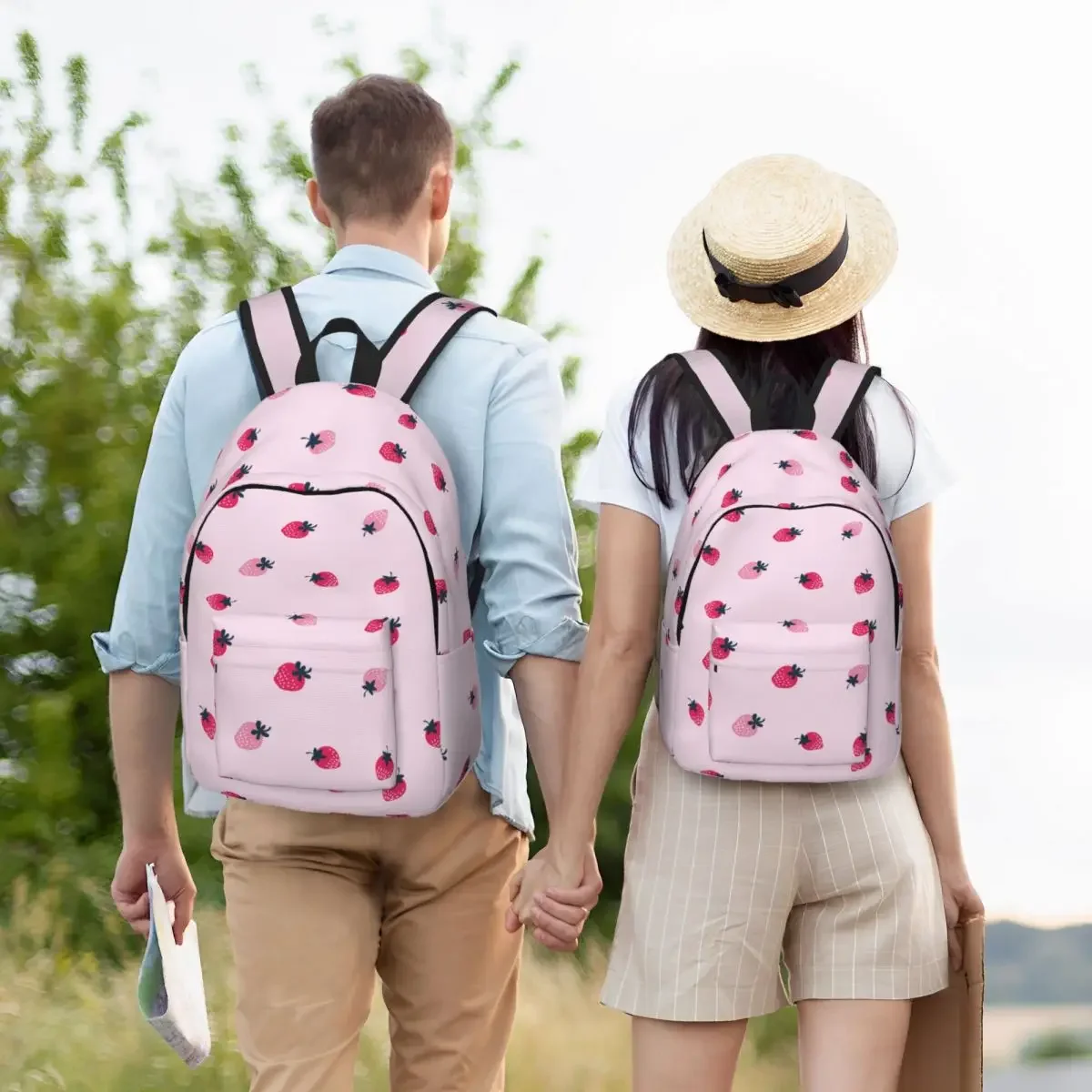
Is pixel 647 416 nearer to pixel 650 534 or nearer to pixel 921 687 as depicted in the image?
pixel 650 534

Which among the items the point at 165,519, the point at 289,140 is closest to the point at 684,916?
the point at 165,519

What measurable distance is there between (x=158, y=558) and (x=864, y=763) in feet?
3.04

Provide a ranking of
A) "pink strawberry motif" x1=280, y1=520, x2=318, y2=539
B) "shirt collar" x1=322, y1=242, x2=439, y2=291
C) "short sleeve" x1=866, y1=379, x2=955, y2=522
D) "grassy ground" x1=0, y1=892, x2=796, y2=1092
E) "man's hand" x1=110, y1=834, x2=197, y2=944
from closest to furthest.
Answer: "pink strawberry motif" x1=280, y1=520, x2=318, y2=539 < "short sleeve" x1=866, y1=379, x2=955, y2=522 < "shirt collar" x1=322, y1=242, x2=439, y2=291 < "man's hand" x1=110, y1=834, x2=197, y2=944 < "grassy ground" x1=0, y1=892, x2=796, y2=1092

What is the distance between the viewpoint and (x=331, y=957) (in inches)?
69.7

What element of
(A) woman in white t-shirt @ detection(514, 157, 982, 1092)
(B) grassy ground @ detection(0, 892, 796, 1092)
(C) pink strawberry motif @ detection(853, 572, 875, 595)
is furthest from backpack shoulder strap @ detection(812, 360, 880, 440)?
(B) grassy ground @ detection(0, 892, 796, 1092)

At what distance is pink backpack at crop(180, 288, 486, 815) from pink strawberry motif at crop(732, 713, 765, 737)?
0.33m

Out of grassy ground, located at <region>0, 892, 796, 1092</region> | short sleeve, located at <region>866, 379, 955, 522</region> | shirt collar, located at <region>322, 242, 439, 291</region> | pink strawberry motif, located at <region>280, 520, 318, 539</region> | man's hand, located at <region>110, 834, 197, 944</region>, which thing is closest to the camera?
pink strawberry motif, located at <region>280, 520, 318, 539</region>

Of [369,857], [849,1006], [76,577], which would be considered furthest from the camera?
[76,577]

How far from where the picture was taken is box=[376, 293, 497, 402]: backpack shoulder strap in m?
1.76

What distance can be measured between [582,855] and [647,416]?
0.54 m

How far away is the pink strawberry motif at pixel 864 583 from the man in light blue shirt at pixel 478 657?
366 mm

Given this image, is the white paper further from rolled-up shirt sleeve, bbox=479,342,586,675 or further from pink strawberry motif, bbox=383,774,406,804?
rolled-up shirt sleeve, bbox=479,342,586,675

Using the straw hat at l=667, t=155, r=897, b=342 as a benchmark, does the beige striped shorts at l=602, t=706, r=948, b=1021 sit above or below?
below

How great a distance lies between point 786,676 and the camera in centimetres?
165
